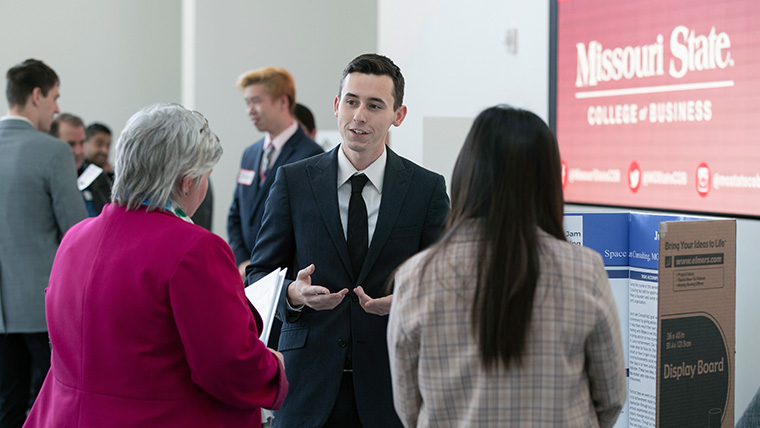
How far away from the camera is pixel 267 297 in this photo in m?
1.84

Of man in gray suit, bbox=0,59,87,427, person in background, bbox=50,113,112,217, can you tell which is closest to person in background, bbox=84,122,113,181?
person in background, bbox=50,113,112,217

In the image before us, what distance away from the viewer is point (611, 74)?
3859mm

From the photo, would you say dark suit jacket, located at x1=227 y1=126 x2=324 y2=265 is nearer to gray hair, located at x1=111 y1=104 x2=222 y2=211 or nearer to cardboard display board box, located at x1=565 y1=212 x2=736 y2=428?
cardboard display board box, located at x1=565 y1=212 x2=736 y2=428

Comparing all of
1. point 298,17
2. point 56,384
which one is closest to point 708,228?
point 56,384

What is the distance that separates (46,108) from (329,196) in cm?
218

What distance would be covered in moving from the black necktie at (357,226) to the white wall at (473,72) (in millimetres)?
1734

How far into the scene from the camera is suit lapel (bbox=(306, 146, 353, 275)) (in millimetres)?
2006

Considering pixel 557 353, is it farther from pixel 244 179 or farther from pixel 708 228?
pixel 244 179

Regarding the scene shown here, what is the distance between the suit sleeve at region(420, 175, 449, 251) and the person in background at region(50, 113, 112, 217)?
257 cm

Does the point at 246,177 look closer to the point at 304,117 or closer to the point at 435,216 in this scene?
the point at 304,117

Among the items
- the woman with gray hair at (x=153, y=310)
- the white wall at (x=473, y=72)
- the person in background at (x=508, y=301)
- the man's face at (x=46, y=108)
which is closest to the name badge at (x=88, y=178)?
the man's face at (x=46, y=108)

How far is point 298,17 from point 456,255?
6615mm

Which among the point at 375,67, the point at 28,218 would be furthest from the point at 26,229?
the point at 375,67

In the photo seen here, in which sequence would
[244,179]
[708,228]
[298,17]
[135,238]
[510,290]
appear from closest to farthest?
[510,290]
[135,238]
[708,228]
[244,179]
[298,17]
